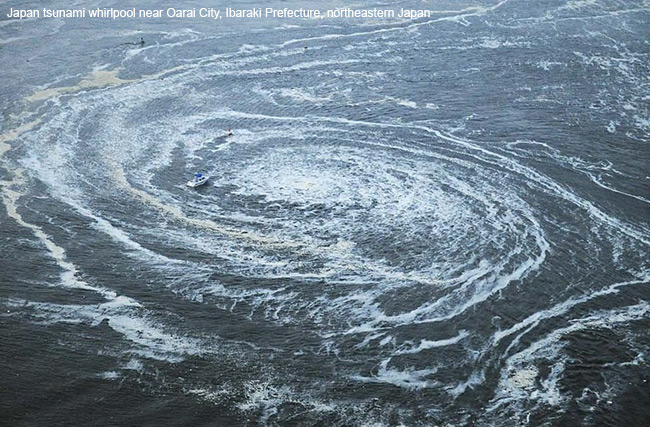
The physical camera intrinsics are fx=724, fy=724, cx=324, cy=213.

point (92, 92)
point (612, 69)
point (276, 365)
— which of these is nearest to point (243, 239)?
point (276, 365)

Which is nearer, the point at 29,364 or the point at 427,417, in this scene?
the point at 427,417

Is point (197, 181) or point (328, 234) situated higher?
point (197, 181)

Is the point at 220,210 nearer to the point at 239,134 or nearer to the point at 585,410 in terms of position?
the point at 239,134

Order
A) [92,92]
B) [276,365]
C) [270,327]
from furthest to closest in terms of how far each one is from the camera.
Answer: [92,92]
[270,327]
[276,365]

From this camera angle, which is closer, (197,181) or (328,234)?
(328,234)

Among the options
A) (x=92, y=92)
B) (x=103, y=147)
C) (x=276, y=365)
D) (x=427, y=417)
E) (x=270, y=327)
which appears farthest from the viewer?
(x=92, y=92)

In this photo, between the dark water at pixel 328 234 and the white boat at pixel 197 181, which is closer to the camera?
the dark water at pixel 328 234

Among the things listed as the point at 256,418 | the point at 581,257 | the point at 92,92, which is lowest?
the point at 256,418

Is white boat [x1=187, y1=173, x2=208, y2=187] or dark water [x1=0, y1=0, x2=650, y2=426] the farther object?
white boat [x1=187, y1=173, x2=208, y2=187]
